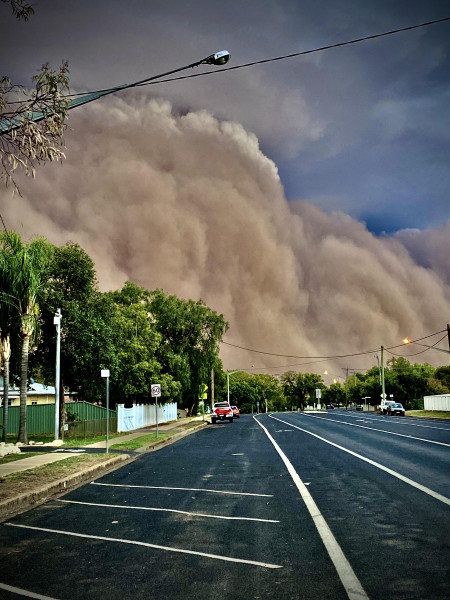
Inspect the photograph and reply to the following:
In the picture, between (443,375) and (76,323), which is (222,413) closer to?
(76,323)

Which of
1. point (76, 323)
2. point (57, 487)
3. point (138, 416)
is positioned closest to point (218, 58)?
point (57, 487)

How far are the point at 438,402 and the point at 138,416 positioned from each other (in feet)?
135

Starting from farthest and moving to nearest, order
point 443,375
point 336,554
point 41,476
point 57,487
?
point 443,375 → point 41,476 → point 57,487 → point 336,554

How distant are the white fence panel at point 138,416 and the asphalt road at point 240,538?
72.7ft

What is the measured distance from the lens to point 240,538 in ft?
23.3

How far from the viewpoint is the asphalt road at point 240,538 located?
17.2 feet

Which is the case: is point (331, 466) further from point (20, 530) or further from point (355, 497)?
point (20, 530)

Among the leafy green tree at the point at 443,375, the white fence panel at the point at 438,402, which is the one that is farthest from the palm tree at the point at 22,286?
the leafy green tree at the point at 443,375

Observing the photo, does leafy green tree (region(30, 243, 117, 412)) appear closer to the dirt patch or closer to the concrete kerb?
the concrete kerb

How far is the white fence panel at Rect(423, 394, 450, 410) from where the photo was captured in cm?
6278

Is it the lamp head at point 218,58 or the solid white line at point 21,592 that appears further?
the lamp head at point 218,58

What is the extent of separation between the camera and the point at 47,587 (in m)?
5.31

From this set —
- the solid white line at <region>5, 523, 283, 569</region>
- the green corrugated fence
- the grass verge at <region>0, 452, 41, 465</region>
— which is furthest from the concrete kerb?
the green corrugated fence

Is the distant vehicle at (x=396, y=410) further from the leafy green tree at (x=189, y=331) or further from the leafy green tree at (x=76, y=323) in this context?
the leafy green tree at (x=76, y=323)
